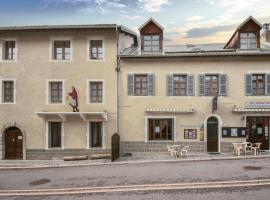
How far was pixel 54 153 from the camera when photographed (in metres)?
19.1

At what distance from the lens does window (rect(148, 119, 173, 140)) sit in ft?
61.3

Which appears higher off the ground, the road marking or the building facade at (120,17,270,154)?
the building facade at (120,17,270,154)

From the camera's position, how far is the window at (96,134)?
1922 cm

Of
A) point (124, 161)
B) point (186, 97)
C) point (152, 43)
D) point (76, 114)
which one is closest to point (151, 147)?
point (124, 161)

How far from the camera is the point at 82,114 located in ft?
60.0

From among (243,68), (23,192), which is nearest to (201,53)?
(243,68)

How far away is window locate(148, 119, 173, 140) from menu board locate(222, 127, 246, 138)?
3716 mm

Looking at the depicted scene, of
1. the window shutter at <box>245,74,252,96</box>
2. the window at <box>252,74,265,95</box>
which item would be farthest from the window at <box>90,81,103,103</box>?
the window at <box>252,74,265,95</box>

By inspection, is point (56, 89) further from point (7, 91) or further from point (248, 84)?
point (248, 84)

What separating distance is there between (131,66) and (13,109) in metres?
9.29

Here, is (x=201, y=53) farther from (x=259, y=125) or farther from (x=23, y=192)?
(x=23, y=192)

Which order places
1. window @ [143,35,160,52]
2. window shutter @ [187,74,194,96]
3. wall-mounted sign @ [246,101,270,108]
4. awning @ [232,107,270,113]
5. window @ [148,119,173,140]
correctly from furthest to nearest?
window @ [143,35,160,52]
window @ [148,119,173,140]
window shutter @ [187,74,194,96]
wall-mounted sign @ [246,101,270,108]
awning @ [232,107,270,113]

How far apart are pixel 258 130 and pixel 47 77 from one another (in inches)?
613

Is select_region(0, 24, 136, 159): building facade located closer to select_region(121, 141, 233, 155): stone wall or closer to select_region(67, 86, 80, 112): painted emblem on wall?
select_region(67, 86, 80, 112): painted emblem on wall
